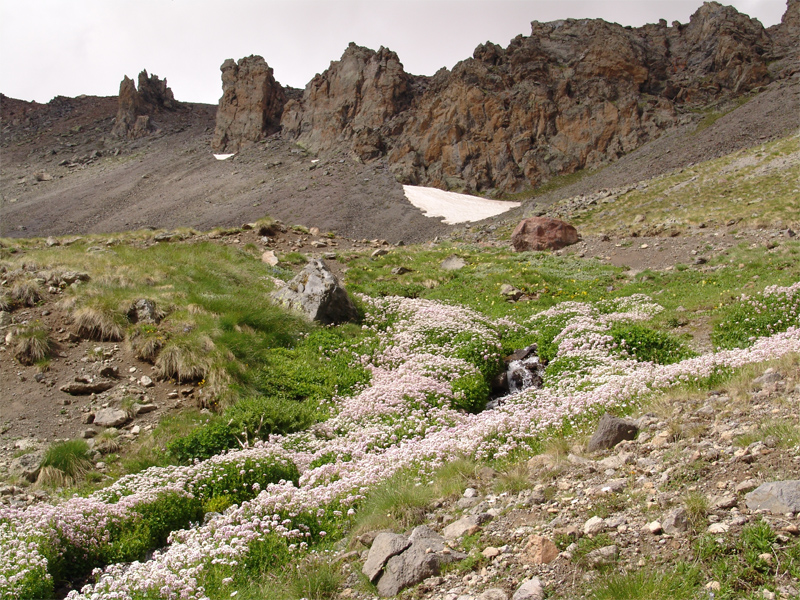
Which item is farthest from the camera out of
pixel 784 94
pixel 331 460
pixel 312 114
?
pixel 312 114

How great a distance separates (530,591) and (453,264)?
2081 cm

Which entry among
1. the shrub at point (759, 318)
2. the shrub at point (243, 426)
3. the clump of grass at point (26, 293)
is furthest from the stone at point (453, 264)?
the clump of grass at point (26, 293)

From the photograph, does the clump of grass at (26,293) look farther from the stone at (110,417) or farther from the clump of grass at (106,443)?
the clump of grass at (106,443)

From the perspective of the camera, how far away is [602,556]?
14.1ft

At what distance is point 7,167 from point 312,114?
245 ft

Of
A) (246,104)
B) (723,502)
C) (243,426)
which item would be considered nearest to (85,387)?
(243,426)

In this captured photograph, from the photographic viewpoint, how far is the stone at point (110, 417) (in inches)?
386

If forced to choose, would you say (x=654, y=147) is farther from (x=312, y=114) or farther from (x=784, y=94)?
(x=312, y=114)

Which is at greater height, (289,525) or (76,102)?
(76,102)

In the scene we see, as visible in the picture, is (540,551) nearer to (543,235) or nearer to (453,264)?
(453,264)

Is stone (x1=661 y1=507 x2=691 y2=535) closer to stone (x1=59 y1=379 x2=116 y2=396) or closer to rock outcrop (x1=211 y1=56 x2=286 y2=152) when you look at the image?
stone (x1=59 y1=379 x2=116 y2=396)

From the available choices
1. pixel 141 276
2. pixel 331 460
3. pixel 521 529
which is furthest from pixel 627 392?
pixel 141 276

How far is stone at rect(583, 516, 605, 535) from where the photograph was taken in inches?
185

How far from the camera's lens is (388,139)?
344ft
